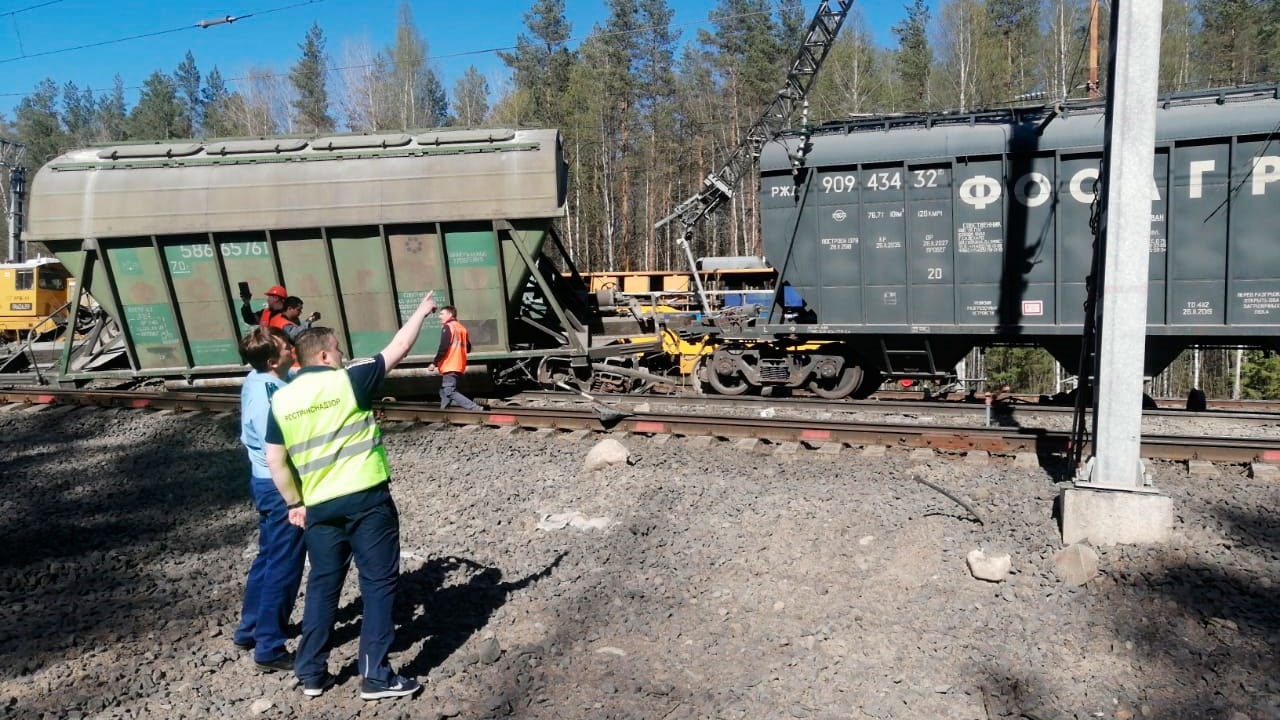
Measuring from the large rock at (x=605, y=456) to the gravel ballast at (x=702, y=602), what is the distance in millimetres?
82

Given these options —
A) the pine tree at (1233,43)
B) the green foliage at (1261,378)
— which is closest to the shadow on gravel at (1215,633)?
the green foliage at (1261,378)

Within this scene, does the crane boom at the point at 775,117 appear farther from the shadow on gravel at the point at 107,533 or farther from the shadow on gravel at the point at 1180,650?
the shadow on gravel at the point at 1180,650

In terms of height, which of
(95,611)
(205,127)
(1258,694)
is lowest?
(1258,694)

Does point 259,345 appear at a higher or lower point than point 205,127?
lower

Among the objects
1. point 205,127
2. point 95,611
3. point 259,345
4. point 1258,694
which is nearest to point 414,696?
point 259,345

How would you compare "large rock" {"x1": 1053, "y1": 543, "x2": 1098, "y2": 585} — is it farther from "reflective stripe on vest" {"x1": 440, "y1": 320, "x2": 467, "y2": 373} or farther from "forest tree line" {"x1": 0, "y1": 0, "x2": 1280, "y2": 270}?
"forest tree line" {"x1": 0, "y1": 0, "x2": 1280, "y2": 270}

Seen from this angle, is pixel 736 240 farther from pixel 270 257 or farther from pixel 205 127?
pixel 205 127

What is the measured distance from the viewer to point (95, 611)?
497 centimetres

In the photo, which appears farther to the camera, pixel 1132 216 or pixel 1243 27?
pixel 1243 27

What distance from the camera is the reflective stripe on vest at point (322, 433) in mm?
3701

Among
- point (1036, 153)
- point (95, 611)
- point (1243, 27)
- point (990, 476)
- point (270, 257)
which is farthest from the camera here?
point (1243, 27)

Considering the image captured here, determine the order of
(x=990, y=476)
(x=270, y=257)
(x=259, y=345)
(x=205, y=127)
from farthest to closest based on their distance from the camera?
1. (x=205, y=127)
2. (x=270, y=257)
3. (x=990, y=476)
4. (x=259, y=345)

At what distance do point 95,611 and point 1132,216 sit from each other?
6.87m

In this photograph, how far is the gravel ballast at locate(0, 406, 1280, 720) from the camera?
3.88m
